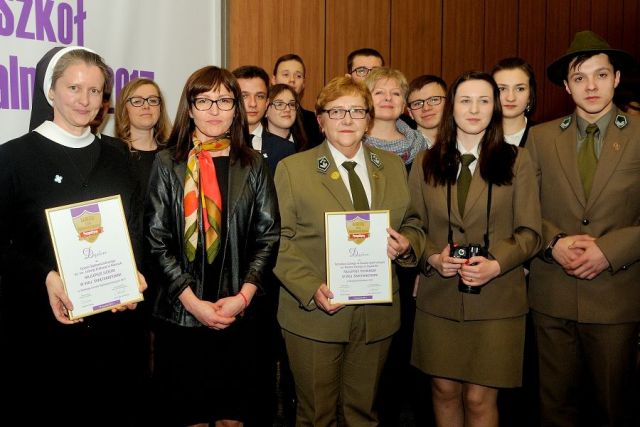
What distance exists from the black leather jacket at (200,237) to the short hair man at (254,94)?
1.12 meters

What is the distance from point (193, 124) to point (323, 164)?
0.59 m

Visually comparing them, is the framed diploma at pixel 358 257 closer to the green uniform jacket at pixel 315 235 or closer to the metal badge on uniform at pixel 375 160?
the green uniform jacket at pixel 315 235

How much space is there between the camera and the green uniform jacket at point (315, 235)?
276 centimetres

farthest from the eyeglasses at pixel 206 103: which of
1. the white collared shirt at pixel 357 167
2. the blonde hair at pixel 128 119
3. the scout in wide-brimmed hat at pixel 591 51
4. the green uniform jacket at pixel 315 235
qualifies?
the scout in wide-brimmed hat at pixel 591 51

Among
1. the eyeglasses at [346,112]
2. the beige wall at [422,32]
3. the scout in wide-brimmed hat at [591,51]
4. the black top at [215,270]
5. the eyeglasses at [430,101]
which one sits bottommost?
the black top at [215,270]

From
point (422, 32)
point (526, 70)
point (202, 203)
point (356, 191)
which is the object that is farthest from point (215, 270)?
point (422, 32)

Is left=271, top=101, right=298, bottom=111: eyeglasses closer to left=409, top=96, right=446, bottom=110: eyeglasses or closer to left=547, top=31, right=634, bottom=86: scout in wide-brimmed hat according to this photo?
left=409, top=96, right=446, bottom=110: eyeglasses

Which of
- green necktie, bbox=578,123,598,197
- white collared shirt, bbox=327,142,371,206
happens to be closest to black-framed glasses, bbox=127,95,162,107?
white collared shirt, bbox=327,142,371,206

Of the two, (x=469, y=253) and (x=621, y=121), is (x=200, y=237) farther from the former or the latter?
(x=621, y=121)

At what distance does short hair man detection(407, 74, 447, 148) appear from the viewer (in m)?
3.96

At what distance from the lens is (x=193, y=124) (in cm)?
271

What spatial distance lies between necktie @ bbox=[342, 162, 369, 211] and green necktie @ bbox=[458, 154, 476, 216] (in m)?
0.42

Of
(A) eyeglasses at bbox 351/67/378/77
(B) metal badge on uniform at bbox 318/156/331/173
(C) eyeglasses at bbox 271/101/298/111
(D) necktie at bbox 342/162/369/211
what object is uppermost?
(A) eyeglasses at bbox 351/67/378/77

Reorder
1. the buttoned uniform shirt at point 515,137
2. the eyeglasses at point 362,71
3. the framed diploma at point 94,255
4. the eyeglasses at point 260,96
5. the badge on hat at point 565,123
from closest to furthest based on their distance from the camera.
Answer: the framed diploma at point 94,255, the badge on hat at point 565,123, the buttoned uniform shirt at point 515,137, the eyeglasses at point 260,96, the eyeglasses at point 362,71
